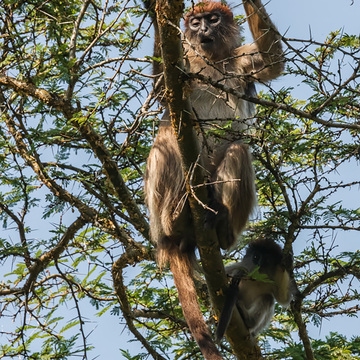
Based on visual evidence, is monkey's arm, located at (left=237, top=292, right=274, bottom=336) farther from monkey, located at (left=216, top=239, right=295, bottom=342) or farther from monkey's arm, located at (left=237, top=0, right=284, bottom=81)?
monkey's arm, located at (left=237, top=0, right=284, bottom=81)

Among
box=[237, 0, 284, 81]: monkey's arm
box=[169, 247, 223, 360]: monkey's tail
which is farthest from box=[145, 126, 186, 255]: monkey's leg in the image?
box=[237, 0, 284, 81]: monkey's arm

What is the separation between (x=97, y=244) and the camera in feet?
21.7

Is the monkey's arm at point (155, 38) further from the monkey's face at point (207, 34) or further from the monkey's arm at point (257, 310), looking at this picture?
the monkey's arm at point (257, 310)

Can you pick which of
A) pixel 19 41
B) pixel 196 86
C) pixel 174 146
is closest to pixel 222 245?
pixel 174 146

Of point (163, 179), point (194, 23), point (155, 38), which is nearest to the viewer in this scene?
point (155, 38)

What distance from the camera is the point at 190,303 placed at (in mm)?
5059

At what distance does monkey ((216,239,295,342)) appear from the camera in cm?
612

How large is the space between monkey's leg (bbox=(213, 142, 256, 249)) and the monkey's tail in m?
0.43

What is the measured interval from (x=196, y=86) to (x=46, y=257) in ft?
8.24

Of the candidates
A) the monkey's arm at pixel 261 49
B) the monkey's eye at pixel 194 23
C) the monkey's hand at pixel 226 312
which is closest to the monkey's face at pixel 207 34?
the monkey's eye at pixel 194 23

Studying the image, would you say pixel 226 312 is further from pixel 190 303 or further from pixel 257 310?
pixel 257 310

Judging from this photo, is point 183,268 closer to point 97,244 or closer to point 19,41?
point 97,244

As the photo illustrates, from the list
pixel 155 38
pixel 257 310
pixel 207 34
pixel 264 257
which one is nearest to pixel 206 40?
pixel 207 34

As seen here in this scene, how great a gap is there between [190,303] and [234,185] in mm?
1120
